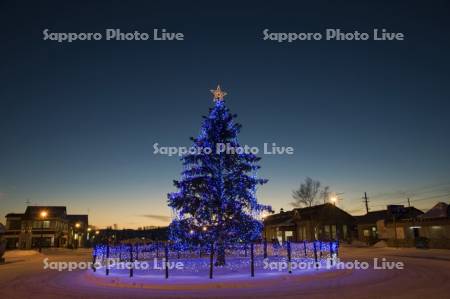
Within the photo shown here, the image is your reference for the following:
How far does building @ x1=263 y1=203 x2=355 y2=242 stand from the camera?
60.6 metres

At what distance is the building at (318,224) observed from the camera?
6056 cm

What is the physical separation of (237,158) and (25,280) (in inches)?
494

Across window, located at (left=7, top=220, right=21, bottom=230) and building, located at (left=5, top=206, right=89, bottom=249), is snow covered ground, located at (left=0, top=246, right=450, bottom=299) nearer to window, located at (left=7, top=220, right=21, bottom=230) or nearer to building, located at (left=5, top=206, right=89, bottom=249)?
building, located at (left=5, top=206, right=89, bottom=249)

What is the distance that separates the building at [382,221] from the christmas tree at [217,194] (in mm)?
32358

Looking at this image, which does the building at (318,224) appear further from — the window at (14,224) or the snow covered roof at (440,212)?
the window at (14,224)

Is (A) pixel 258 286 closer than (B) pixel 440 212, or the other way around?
(A) pixel 258 286

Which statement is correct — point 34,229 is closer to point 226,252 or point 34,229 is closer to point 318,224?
point 318,224

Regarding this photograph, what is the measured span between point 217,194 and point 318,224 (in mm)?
43398

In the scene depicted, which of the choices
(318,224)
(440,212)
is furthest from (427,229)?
(318,224)

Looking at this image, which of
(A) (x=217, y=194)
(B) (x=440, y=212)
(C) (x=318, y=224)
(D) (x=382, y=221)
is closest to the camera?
(A) (x=217, y=194)

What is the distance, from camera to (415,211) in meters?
56.5

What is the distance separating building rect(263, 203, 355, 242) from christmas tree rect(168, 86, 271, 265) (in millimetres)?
40191

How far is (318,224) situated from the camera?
61.1 m

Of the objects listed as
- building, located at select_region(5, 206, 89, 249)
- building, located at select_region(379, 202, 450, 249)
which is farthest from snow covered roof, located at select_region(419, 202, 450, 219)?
building, located at select_region(5, 206, 89, 249)
